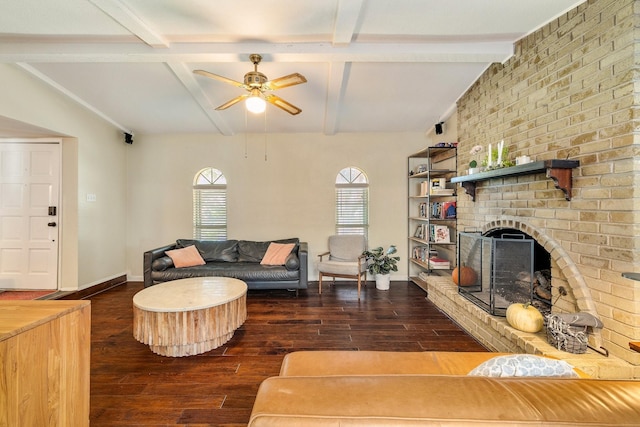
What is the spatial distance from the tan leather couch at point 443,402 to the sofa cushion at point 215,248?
3.84 metres

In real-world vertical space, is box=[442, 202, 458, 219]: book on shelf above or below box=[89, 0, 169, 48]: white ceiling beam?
below

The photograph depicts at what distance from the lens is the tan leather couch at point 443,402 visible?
70 centimetres

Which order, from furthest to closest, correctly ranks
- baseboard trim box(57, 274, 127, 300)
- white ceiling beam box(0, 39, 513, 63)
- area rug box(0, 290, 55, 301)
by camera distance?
baseboard trim box(57, 274, 127, 300) → area rug box(0, 290, 55, 301) → white ceiling beam box(0, 39, 513, 63)

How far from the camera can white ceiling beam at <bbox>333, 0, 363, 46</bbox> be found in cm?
206

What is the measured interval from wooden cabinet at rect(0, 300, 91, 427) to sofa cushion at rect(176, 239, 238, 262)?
123 inches

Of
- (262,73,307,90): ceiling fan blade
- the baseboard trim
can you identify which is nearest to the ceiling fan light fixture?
(262,73,307,90): ceiling fan blade

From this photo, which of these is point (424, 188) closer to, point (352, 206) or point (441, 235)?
point (441, 235)

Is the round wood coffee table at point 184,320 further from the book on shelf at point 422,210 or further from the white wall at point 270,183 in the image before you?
the book on shelf at point 422,210

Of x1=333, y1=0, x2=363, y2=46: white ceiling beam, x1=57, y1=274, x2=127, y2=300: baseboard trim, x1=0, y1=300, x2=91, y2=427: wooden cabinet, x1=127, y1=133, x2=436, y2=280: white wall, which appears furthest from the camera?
x1=127, y1=133, x2=436, y2=280: white wall

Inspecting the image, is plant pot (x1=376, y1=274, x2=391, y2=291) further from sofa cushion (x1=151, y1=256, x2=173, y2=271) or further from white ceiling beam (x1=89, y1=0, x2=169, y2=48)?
white ceiling beam (x1=89, y1=0, x2=169, y2=48)

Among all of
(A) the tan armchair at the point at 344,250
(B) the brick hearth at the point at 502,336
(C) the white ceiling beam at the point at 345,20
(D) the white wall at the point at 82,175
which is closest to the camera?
(B) the brick hearth at the point at 502,336

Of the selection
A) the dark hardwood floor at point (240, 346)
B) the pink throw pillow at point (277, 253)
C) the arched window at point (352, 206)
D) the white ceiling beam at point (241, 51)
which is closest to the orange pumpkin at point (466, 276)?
the dark hardwood floor at point (240, 346)

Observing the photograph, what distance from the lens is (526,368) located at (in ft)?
3.32

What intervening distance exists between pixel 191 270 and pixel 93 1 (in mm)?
3114
